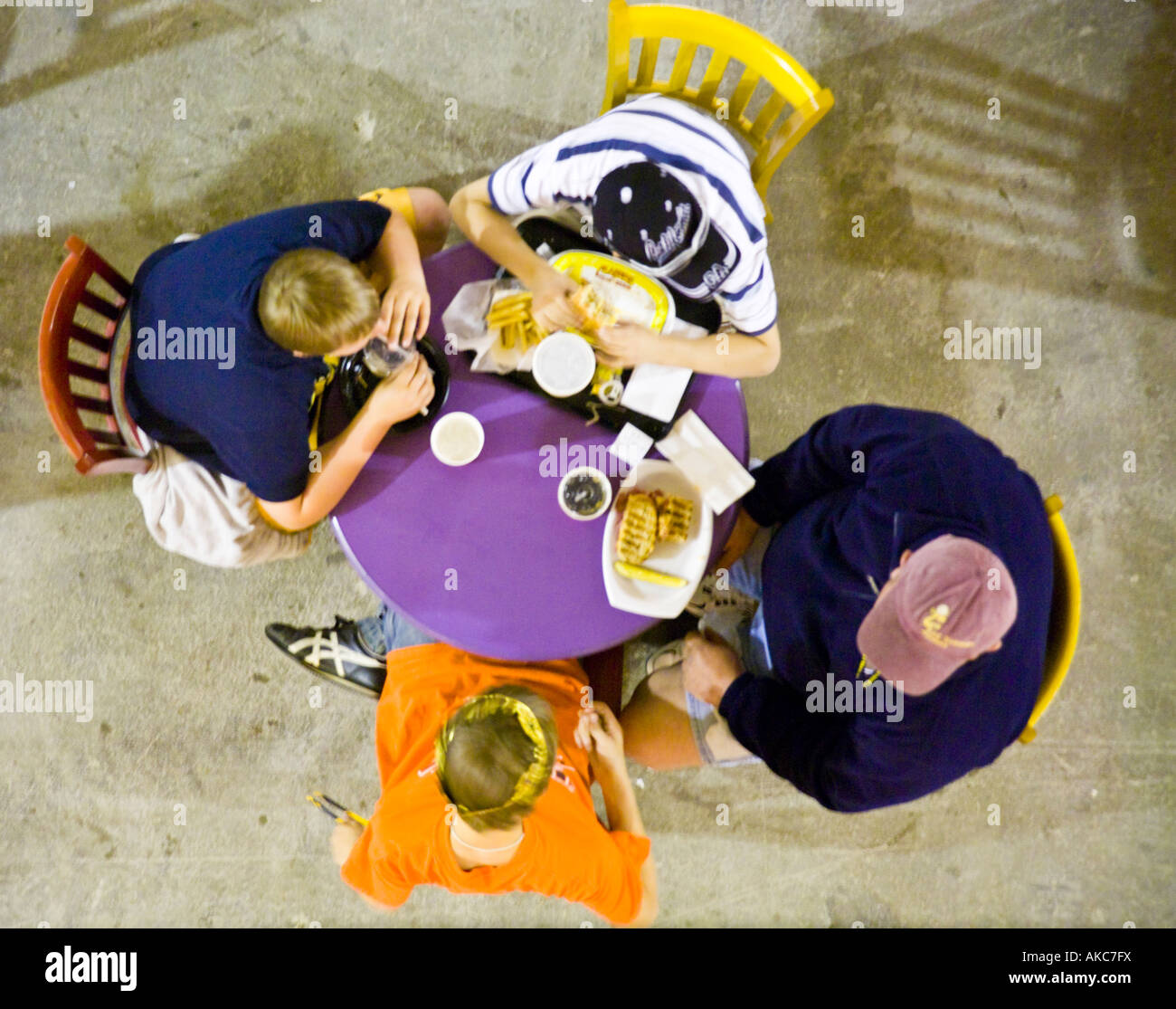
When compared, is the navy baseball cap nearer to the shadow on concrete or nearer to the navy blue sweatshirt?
the navy blue sweatshirt

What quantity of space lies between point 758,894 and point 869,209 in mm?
2768

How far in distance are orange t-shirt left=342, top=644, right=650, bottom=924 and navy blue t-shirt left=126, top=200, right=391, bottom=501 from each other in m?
0.69

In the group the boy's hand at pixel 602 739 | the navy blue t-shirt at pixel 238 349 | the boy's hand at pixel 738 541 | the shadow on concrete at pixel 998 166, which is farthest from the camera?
the shadow on concrete at pixel 998 166

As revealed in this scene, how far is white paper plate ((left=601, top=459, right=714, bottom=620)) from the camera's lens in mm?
1800

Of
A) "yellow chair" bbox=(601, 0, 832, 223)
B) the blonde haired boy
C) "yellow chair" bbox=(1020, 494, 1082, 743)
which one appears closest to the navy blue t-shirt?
the blonde haired boy

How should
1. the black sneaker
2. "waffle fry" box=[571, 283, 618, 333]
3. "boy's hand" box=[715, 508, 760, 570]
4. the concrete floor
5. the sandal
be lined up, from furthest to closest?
the concrete floor < the black sneaker < the sandal < "boy's hand" box=[715, 508, 760, 570] < "waffle fry" box=[571, 283, 618, 333]

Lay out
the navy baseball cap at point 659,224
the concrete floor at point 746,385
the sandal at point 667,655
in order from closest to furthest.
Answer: the navy baseball cap at point 659,224
the sandal at point 667,655
the concrete floor at point 746,385

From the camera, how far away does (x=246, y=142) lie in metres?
2.86

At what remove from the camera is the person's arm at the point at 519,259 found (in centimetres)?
186

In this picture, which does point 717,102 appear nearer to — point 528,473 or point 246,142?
point 528,473

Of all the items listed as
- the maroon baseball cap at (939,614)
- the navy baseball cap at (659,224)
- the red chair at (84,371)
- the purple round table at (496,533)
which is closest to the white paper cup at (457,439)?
the purple round table at (496,533)

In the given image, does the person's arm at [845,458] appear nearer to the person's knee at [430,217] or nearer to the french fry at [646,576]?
the french fry at [646,576]

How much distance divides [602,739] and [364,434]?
1112 mm

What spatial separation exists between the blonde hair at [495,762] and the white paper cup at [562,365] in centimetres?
81
